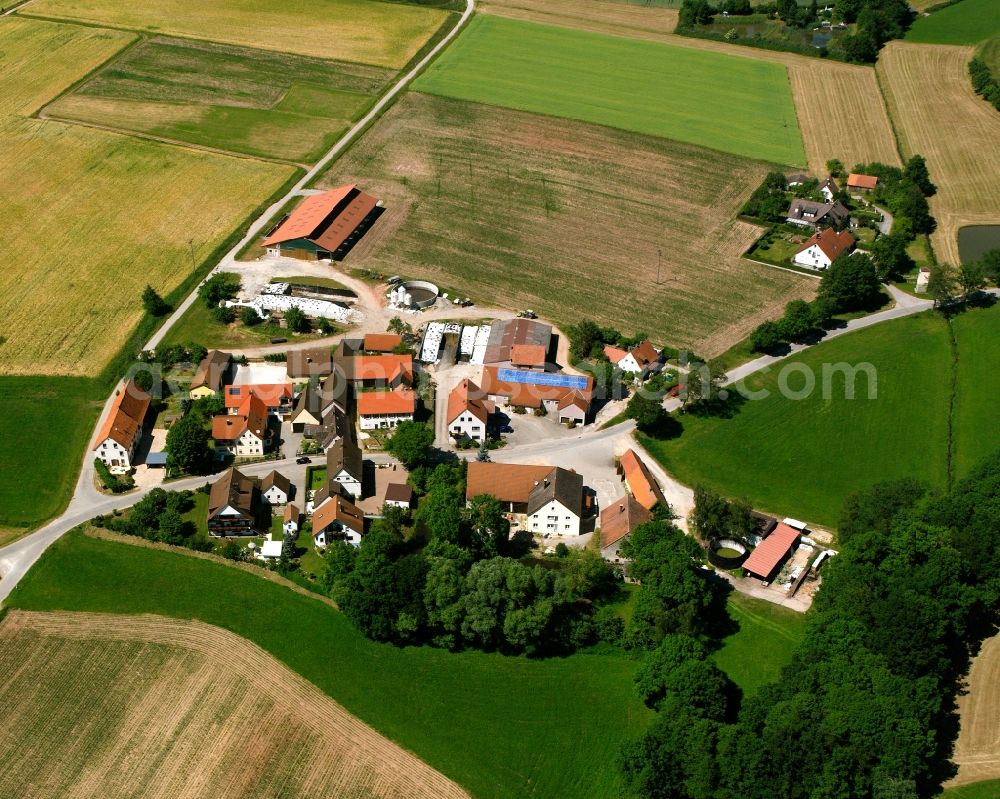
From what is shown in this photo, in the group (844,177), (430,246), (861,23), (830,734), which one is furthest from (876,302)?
(861,23)

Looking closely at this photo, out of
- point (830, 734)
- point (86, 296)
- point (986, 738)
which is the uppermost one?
point (830, 734)

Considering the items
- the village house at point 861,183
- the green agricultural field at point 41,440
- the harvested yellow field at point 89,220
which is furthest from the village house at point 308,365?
the village house at point 861,183

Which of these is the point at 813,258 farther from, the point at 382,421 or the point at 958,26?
the point at 958,26

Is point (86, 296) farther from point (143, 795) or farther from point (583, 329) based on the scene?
→ point (143, 795)

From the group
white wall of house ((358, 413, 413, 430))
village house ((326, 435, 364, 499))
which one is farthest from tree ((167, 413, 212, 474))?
white wall of house ((358, 413, 413, 430))

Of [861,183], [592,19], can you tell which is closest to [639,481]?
[861,183]
